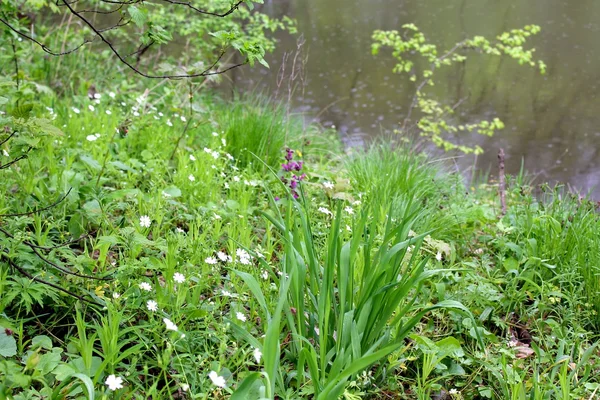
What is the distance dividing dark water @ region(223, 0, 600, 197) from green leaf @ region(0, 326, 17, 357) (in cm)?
437

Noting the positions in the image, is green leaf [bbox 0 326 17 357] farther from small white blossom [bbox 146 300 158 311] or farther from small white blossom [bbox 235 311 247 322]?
small white blossom [bbox 235 311 247 322]

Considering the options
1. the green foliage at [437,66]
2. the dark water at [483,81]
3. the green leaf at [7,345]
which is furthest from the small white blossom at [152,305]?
the dark water at [483,81]

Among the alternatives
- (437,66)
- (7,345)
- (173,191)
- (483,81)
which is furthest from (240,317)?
(483,81)

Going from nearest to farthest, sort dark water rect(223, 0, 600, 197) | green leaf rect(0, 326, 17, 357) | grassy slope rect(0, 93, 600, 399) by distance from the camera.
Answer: green leaf rect(0, 326, 17, 357) → grassy slope rect(0, 93, 600, 399) → dark water rect(223, 0, 600, 197)

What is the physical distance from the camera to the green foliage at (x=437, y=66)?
18.6 ft

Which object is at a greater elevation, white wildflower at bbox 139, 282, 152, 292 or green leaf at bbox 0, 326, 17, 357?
white wildflower at bbox 139, 282, 152, 292

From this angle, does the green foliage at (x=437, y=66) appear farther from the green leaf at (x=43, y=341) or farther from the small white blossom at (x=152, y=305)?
the green leaf at (x=43, y=341)

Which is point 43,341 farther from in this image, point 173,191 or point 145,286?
point 173,191

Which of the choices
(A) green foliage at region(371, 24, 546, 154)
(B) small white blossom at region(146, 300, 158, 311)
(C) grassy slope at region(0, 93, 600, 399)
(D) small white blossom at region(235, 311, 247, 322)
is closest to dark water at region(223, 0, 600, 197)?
(A) green foliage at region(371, 24, 546, 154)

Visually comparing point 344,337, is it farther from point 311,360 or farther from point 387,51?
point 387,51

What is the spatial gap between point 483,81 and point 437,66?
4.51 metres

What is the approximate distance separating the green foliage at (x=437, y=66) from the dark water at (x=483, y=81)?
0.27 metres

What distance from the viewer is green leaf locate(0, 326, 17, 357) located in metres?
1.48

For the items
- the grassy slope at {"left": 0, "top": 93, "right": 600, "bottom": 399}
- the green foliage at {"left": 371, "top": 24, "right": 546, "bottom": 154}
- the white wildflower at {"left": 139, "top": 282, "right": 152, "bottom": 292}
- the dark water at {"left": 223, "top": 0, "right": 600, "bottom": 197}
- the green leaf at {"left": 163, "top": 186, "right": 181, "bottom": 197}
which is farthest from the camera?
the dark water at {"left": 223, "top": 0, "right": 600, "bottom": 197}
